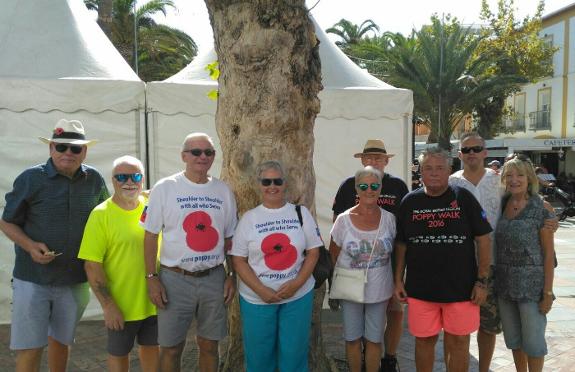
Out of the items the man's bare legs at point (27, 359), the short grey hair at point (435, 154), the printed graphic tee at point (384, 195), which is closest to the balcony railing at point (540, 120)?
the printed graphic tee at point (384, 195)

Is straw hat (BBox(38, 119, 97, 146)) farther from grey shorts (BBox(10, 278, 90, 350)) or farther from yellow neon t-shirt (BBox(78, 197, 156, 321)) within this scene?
grey shorts (BBox(10, 278, 90, 350))

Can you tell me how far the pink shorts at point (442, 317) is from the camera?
3.22 metres

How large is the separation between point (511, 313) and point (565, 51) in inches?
1118

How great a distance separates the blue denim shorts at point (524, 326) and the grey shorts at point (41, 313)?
2873 mm

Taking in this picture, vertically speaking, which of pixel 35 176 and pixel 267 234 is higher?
pixel 35 176

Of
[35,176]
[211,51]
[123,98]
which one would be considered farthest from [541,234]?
[211,51]

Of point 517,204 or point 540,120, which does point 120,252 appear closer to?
point 517,204

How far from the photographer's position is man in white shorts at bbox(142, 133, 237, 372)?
296cm

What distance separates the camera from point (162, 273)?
303 cm

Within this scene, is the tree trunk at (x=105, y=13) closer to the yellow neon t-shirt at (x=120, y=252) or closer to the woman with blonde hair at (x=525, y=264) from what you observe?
the yellow neon t-shirt at (x=120, y=252)

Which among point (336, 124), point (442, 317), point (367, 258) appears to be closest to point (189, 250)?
point (367, 258)

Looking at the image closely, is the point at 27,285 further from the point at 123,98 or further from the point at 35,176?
the point at 123,98

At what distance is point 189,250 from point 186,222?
0.16 m

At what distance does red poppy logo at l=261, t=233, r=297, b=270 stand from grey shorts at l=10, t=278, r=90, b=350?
1.30 metres
